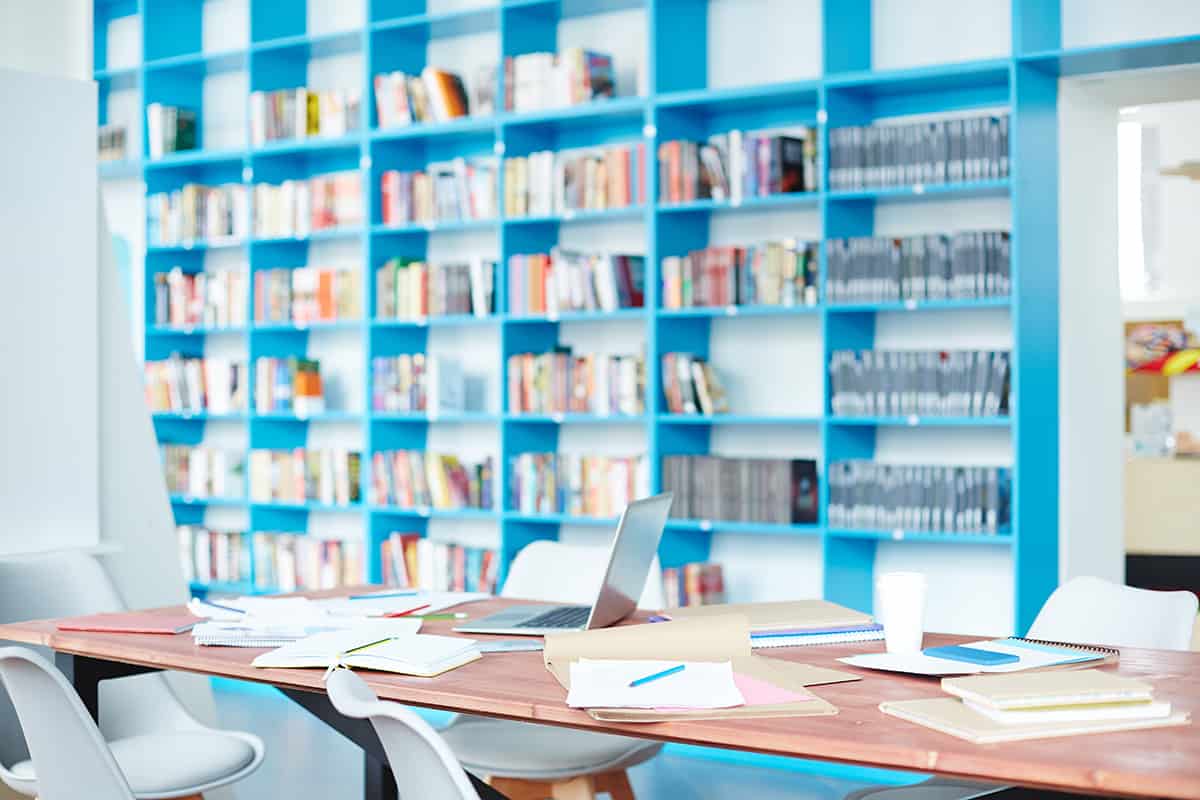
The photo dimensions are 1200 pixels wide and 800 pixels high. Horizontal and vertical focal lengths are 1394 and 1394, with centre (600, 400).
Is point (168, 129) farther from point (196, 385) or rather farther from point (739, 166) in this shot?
point (739, 166)

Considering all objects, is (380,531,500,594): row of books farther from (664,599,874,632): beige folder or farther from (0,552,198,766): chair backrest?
(664,599,874,632): beige folder

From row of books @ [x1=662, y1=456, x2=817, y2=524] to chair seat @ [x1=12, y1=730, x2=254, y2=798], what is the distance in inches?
89.0

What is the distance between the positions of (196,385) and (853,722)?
519cm

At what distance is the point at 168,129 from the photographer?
6.65 meters

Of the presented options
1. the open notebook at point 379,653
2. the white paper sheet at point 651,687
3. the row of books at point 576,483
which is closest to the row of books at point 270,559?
the row of books at point 576,483

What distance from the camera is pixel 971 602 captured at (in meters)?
5.02

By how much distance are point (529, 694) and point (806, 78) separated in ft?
11.6

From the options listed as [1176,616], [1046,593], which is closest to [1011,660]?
[1176,616]

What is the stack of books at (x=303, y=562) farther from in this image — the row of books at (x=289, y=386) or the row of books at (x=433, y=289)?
the row of books at (x=433, y=289)

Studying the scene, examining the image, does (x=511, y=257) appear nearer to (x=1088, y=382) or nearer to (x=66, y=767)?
(x=1088, y=382)

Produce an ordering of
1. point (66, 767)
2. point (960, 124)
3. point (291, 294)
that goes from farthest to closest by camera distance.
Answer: point (291, 294), point (960, 124), point (66, 767)

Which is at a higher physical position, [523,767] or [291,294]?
[291,294]

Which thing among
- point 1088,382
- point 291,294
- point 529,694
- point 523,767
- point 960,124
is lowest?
point 523,767

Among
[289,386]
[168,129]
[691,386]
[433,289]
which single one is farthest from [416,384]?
[168,129]
